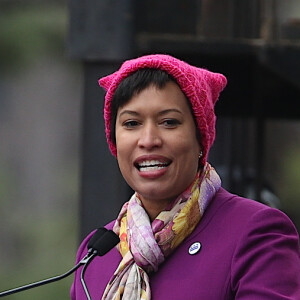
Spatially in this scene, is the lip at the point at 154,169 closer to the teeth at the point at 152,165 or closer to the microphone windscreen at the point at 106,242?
the teeth at the point at 152,165

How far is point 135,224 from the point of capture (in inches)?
138

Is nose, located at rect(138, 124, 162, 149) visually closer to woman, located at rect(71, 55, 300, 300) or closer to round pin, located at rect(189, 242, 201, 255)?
woman, located at rect(71, 55, 300, 300)

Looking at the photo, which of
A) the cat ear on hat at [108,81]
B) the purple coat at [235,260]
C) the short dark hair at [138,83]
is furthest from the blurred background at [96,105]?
the purple coat at [235,260]

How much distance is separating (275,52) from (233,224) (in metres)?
2.90

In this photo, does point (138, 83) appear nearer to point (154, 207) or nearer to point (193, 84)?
point (193, 84)

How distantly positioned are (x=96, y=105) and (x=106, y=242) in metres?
2.27

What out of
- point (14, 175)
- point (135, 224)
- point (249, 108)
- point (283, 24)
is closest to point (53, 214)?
point (14, 175)

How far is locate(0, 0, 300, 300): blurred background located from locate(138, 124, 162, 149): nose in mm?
2257

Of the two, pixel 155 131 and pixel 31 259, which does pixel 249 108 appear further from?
pixel 31 259

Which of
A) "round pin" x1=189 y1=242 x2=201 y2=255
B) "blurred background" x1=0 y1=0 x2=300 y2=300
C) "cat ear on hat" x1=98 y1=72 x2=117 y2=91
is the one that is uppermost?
"cat ear on hat" x1=98 y1=72 x2=117 y2=91

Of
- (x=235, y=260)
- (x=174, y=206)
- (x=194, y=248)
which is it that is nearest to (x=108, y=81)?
(x=174, y=206)

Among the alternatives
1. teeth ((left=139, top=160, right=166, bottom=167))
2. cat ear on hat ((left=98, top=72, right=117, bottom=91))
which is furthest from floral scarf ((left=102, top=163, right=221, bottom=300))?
cat ear on hat ((left=98, top=72, right=117, bottom=91))

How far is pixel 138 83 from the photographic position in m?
3.49

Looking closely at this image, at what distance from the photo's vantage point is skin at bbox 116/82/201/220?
3.45m
